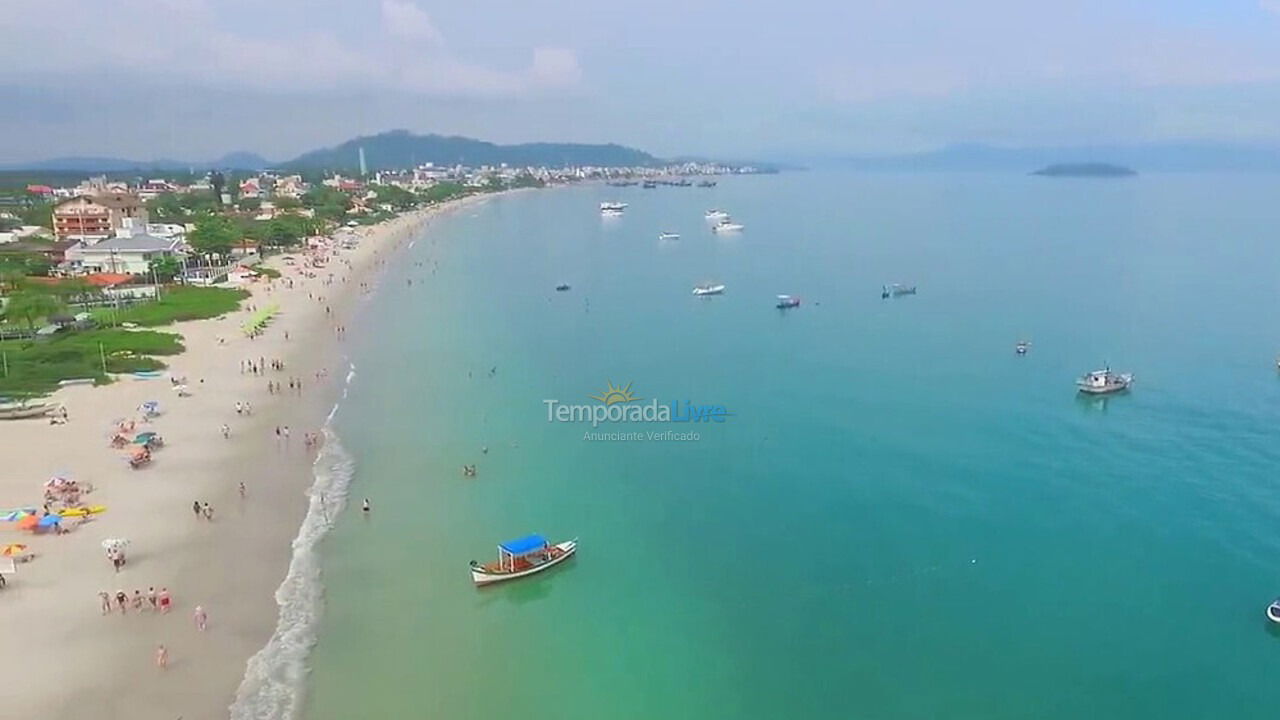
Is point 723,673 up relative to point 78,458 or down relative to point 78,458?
down

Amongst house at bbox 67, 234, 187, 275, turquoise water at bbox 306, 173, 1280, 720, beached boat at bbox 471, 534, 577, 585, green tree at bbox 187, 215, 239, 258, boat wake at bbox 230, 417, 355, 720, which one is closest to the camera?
boat wake at bbox 230, 417, 355, 720

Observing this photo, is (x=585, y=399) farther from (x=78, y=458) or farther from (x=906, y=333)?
(x=906, y=333)

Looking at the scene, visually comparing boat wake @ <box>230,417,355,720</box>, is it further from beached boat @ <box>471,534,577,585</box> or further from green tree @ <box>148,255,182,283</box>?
green tree @ <box>148,255,182,283</box>

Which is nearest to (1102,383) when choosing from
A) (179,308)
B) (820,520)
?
(820,520)

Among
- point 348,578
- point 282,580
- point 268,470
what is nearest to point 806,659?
point 348,578

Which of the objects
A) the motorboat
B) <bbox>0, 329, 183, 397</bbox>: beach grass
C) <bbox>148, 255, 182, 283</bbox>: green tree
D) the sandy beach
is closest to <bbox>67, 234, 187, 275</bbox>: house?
<bbox>148, 255, 182, 283</bbox>: green tree

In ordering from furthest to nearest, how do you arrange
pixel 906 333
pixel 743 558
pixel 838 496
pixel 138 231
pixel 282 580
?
pixel 138 231 < pixel 906 333 < pixel 838 496 < pixel 743 558 < pixel 282 580

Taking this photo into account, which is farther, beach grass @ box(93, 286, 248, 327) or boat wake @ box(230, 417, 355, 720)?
beach grass @ box(93, 286, 248, 327)

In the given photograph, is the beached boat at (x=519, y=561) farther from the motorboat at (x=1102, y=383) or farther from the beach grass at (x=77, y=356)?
the motorboat at (x=1102, y=383)
